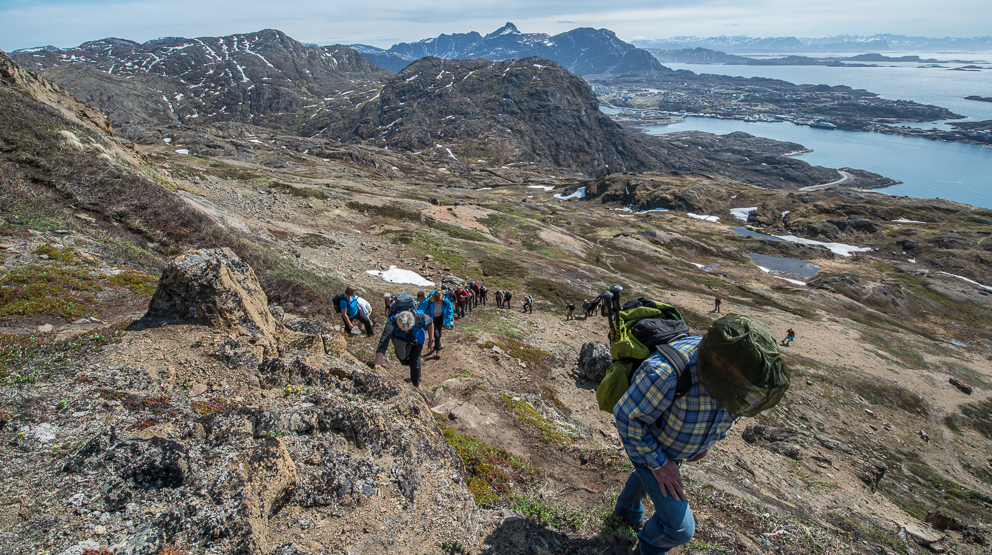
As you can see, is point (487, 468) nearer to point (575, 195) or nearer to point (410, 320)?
point (410, 320)

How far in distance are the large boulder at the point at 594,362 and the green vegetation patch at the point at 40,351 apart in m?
15.2

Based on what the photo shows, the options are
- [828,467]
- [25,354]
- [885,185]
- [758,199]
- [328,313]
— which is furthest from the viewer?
[885,185]

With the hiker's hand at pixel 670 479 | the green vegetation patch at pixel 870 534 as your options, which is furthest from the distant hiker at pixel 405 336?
the green vegetation patch at pixel 870 534

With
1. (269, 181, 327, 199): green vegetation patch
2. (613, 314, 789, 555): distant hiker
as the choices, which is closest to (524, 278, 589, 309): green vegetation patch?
(269, 181, 327, 199): green vegetation patch

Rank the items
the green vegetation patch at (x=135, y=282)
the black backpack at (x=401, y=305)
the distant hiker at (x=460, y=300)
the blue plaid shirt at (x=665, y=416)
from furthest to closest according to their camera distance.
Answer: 1. the distant hiker at (x=460, y=300)
2. the green vegetation patch at (x=135, y=282)
3. the black backpack at (x=401, y=305)
4. the blue plaid shirt at (x=665, y=416)

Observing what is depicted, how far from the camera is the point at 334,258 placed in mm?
29031

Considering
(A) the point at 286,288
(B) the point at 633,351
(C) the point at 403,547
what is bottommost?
(A) the point at 286,288

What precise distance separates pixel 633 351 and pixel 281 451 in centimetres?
447

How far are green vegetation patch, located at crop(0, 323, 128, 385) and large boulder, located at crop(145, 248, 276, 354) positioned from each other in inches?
33.9

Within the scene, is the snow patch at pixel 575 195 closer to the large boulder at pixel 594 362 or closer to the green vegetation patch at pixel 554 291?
the green vegetation patch at pixel 554 291

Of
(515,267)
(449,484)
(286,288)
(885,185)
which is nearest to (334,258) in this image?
(286,288)

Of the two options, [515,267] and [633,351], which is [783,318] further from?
[633,351]

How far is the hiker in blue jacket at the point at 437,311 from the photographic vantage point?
41.8 feet

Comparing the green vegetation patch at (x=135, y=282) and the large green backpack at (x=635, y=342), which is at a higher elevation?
the large green backpack at (x=635, y=342)
